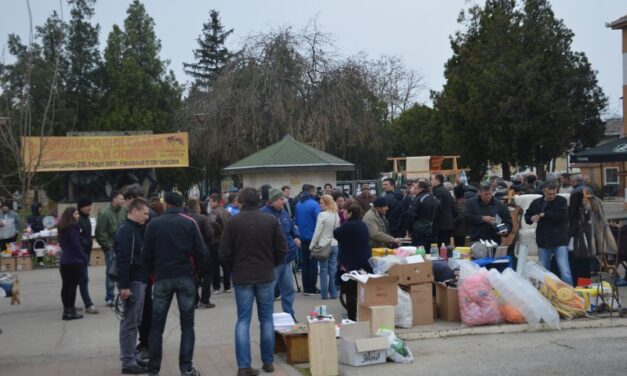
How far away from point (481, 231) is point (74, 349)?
21.7 ft

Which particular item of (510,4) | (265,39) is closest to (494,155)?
(510,4)

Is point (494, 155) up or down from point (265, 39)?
down

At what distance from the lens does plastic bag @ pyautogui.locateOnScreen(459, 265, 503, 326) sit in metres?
9.75

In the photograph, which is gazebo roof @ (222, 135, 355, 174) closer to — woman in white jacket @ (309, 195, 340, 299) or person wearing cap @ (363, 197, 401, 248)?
woman in white jacket @ (309, 195, 340, 299)

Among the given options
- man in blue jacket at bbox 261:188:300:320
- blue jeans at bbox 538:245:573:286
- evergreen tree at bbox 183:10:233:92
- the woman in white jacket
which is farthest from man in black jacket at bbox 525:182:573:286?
evergreen tree at bbox 183:10:233:92

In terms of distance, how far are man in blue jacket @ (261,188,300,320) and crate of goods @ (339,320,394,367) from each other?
1.50 meters

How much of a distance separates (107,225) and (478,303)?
6.29 meters

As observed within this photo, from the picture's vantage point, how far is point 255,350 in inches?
355

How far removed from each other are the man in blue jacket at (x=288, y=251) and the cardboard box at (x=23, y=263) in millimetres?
11831

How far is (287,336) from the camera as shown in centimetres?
838

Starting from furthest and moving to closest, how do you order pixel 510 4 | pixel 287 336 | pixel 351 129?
pixel 510 4 < pixel 351 129 < pixel 287 336

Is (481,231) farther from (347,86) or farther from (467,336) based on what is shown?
(347,86)

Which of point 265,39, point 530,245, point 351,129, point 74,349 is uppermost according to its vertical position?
point 265,39

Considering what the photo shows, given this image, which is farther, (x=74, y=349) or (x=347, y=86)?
(x=347, y=86)
